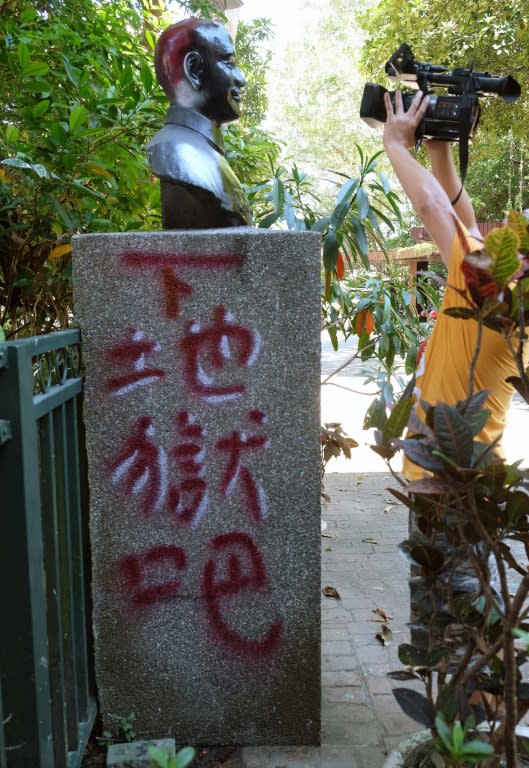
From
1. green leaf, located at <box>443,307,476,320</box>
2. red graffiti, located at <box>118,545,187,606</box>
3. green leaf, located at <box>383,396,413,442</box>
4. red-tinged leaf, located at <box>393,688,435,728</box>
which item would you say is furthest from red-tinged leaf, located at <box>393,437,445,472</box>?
red graffiti, located at <box>118,545,187,606</box>

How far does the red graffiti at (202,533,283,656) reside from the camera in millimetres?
2371

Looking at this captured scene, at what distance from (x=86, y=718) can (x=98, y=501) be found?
28.2 inches

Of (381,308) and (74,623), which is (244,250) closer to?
(74,623)

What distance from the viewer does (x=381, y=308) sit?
12.6 ft

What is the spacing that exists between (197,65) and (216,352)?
1.05m

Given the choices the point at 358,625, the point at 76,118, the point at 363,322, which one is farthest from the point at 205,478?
the point at 363,322

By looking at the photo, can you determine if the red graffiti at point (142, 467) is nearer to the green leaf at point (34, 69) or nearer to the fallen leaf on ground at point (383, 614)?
the green leaf at point (34, 69)

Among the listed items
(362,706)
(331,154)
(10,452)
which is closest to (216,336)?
(10,452)

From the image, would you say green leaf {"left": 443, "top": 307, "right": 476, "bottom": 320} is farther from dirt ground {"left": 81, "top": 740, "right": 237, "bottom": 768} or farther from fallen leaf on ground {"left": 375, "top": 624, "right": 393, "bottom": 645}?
fallen leaf on ground {"left": 375, "top": 624, "right": 393, "bottom": 645}

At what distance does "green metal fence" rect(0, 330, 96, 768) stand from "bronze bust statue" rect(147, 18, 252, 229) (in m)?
0.61

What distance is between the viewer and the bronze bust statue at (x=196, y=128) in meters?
2.42

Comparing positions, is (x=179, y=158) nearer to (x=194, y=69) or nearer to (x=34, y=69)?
(x=194, y=69)


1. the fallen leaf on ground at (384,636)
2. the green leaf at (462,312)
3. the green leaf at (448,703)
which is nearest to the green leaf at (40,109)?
the green leaf at (462,312)

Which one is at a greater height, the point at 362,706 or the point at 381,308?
the point at 381,308
